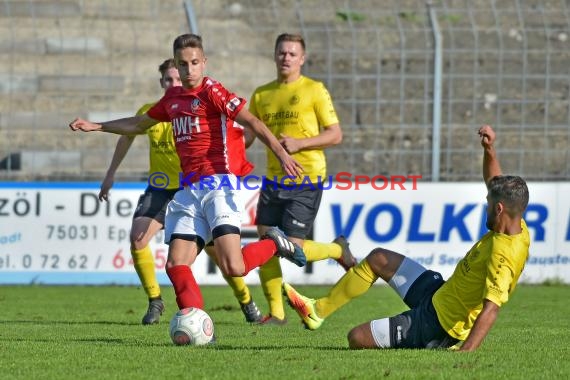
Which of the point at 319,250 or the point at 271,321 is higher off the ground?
the point at 319,250

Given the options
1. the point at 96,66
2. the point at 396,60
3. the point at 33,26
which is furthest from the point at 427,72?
the point at 33,26

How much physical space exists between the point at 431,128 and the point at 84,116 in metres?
4.77

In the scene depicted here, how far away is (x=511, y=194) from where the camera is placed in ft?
20.5

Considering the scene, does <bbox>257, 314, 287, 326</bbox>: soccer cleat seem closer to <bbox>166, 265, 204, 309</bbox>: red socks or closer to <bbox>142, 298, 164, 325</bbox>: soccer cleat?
<bbox>142, 298, 164, 325</bbox>: soccer cleat

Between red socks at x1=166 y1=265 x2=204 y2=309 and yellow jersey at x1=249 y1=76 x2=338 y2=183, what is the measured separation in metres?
2.22

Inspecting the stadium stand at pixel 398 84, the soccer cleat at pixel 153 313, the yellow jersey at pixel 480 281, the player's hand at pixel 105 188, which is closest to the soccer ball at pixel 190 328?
the yellow jersey at pixel 480 281

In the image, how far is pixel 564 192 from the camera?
1401 cm

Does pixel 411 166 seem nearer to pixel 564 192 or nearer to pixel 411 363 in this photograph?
pixel 564 192

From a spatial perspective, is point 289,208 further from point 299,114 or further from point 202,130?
point 202,130

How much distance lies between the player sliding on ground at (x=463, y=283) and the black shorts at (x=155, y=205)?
276 centimetres

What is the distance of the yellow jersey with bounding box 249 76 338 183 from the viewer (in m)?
9.52

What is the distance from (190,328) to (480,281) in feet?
5.57

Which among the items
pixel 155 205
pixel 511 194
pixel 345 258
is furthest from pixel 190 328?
pixel 155 205

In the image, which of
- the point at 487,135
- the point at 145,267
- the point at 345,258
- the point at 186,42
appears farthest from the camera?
the point at 145,267
